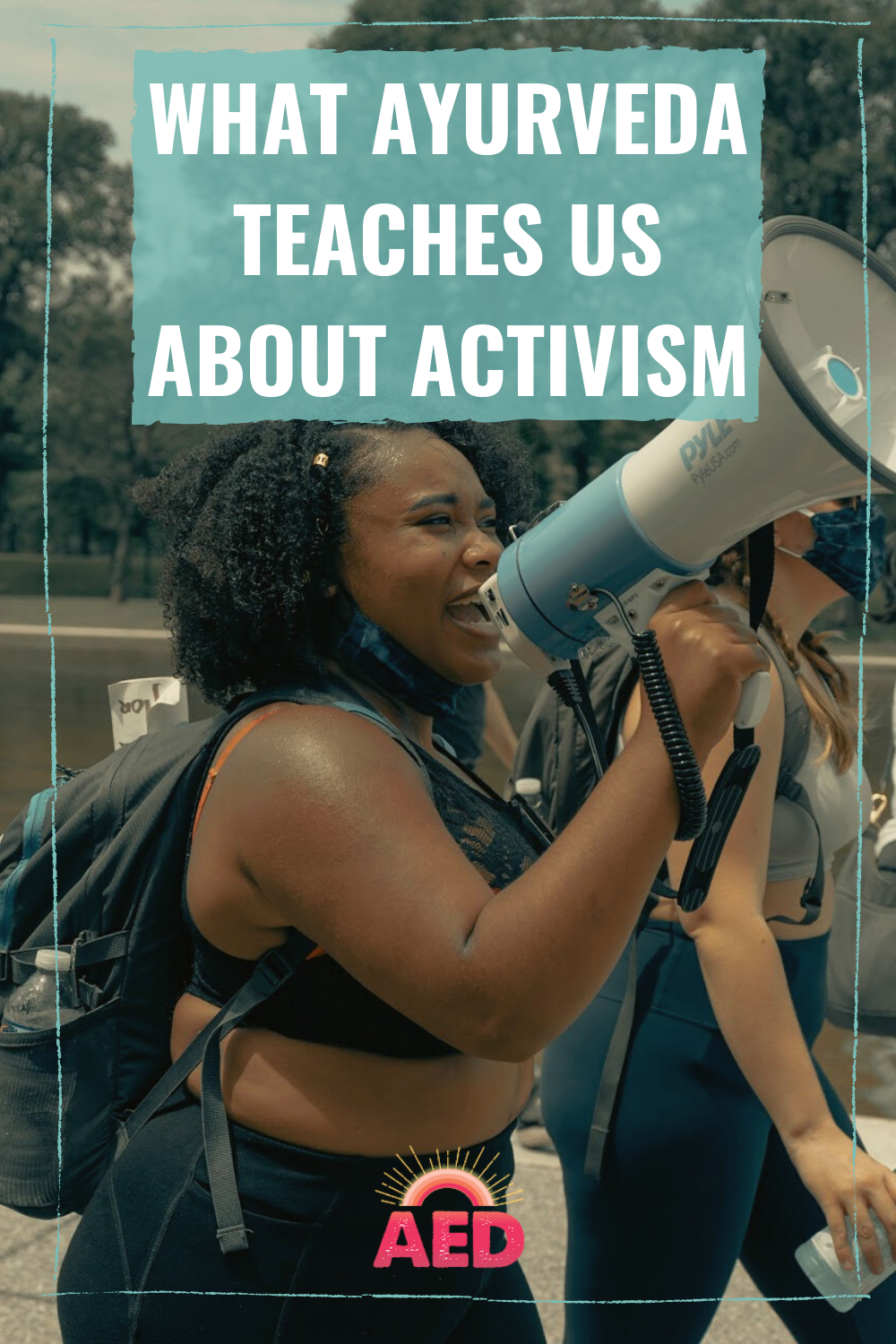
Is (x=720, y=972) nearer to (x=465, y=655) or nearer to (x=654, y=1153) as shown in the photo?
(x=654, y=1153)

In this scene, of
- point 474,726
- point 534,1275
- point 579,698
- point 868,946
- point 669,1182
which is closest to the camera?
point 579,698

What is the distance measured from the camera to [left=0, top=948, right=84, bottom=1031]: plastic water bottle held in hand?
167cm

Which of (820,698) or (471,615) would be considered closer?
(471,615)

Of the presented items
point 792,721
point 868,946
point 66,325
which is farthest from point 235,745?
point 66,325

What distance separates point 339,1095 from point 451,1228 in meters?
0.24

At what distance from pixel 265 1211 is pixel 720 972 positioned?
81 centimetres

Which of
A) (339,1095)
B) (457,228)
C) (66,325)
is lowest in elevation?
(339,1095)

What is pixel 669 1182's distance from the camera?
2191mm

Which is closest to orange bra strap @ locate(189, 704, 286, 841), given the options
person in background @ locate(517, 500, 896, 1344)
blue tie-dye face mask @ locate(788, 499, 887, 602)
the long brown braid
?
person in background @ locate(517, 500, 896, 1344)

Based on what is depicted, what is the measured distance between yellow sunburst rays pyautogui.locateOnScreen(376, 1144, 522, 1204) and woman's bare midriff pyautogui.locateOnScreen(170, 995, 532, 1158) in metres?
0.02

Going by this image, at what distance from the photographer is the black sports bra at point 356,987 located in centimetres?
150

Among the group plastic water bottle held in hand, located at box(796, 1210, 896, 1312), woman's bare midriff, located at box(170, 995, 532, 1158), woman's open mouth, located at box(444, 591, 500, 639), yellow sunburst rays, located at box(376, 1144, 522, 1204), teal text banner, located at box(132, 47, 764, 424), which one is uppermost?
teal text banner, located at box(132, 47, 764, 424)

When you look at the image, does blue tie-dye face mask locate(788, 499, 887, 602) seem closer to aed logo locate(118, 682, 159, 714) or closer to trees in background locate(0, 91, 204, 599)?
aed logo locate(118, 682, 159, 714)

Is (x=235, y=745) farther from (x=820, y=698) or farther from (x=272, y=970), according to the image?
(x=820, y=698)
